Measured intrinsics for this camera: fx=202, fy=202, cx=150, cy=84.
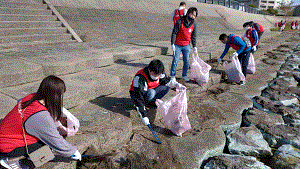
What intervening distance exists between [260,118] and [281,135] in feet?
1.39

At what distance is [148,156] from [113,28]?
6.18 metres

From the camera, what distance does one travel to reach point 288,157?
2.19 metres

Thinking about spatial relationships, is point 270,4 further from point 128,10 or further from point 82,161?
point 82,161

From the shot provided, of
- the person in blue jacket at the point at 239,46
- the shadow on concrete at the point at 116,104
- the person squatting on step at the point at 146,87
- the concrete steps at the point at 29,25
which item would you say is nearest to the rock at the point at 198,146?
the person squatting on step at the point at 146,87

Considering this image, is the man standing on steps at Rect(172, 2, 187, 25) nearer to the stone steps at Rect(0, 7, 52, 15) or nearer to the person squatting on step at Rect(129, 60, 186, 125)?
the person squatting on step at Rect(129, 60, 186, 125)

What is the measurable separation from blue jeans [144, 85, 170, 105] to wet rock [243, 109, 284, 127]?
1249 mm

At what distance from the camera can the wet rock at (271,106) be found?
318 cm

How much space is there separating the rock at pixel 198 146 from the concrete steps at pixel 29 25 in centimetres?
447

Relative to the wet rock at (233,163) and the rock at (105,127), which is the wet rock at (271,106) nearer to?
the wet rock at (233,163)

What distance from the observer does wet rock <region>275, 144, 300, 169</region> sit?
6.79ft

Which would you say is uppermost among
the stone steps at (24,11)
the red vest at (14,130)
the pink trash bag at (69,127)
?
the stone steps at (24,11)

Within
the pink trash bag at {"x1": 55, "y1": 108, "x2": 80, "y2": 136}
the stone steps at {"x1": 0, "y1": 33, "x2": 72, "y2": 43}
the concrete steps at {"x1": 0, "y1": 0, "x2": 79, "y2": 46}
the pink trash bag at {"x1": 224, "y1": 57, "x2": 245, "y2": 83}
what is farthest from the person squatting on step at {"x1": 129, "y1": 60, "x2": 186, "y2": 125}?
the stone steps at {"x1": 0, "y1": 33, "x2": 72, "y2": 43}

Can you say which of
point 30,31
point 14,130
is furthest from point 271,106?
point 30,31

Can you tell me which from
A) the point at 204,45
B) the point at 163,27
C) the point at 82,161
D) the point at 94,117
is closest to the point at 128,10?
the point at 163,27
